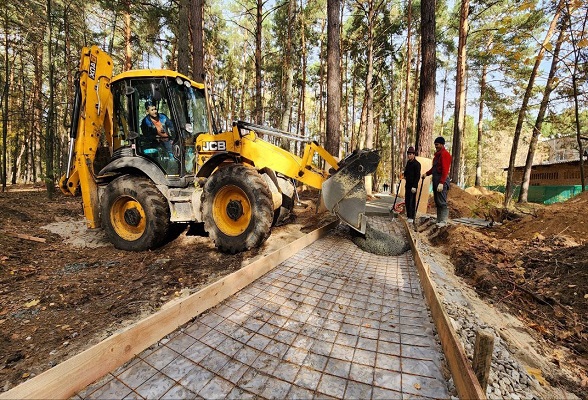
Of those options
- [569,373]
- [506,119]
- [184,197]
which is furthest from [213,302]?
[506,119]

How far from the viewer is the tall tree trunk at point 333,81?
8.93 m

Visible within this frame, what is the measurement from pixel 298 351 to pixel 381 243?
10.6ft

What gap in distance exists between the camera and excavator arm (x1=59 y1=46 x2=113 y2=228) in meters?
4.72

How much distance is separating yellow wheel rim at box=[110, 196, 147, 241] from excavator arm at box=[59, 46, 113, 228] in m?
0.48

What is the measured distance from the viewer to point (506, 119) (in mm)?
11727

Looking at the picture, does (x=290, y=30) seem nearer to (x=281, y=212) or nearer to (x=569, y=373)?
(x=281, y=212)

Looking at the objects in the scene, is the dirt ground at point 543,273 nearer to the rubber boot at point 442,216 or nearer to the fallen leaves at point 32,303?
the rubber boot at point 442,216

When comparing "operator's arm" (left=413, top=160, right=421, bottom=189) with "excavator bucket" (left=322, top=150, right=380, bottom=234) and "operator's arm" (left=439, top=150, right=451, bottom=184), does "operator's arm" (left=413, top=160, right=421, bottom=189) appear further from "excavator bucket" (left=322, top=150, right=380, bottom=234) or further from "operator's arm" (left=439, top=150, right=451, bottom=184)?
"excavator bucket" (left=322, top=150, right=380, bottom=234)

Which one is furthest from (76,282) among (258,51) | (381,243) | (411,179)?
(258,51)

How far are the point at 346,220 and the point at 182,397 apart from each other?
3.48 metres

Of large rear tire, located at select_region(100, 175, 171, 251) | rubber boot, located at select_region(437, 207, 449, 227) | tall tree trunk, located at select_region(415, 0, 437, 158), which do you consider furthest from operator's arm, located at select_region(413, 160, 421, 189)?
large rear tire, located at select_region(100, 175, 171, 251)

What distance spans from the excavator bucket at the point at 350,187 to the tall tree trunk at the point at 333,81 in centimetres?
463

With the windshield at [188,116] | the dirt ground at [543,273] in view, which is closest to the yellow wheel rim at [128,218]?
the windshield at [188,116]

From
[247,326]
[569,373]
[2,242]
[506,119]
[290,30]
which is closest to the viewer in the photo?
[569,373]
